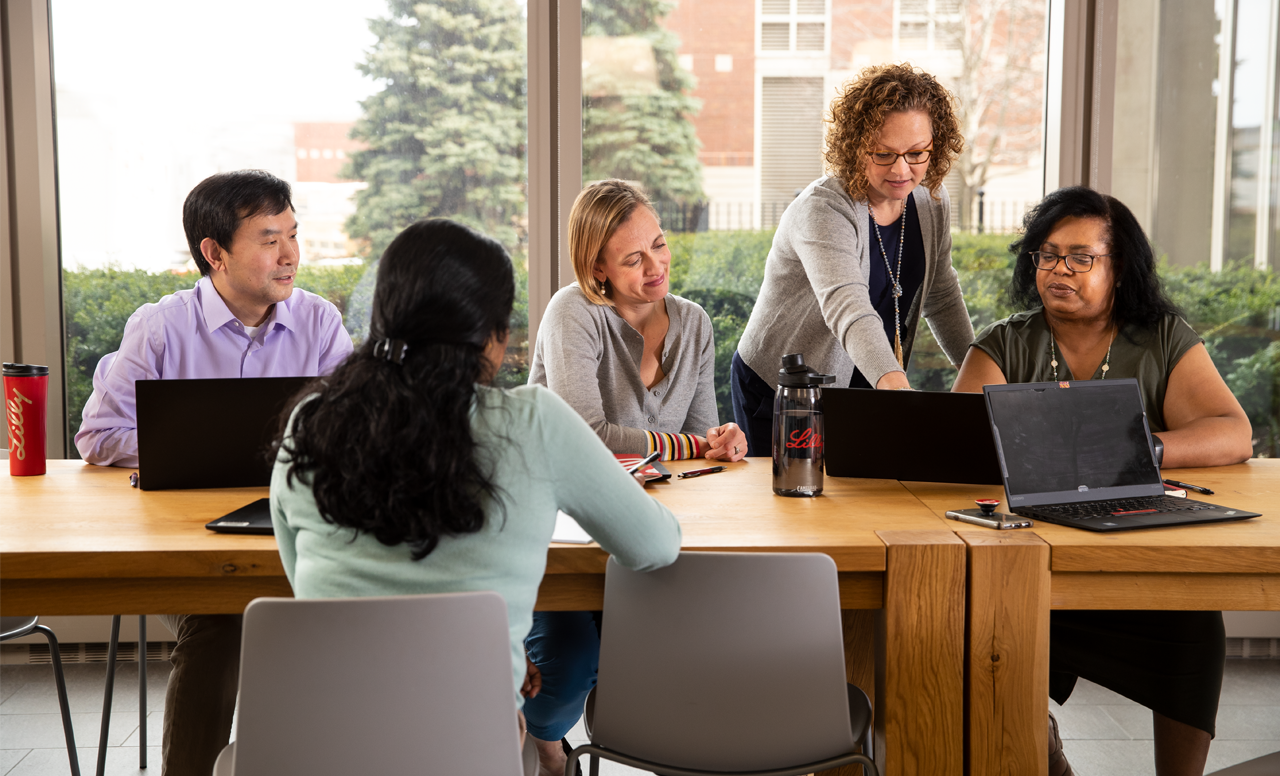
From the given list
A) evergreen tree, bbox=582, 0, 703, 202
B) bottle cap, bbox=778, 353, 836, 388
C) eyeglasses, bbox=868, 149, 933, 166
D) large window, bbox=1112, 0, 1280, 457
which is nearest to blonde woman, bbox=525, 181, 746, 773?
bottle cap, bbox=778, 353, 836, 388

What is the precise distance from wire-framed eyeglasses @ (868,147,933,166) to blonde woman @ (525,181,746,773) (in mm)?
536

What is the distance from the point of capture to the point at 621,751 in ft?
4.38

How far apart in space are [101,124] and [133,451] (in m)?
1.58

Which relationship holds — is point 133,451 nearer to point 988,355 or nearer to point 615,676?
point 615,676

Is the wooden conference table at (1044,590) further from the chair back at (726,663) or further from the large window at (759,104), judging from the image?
the large window at (759,104)

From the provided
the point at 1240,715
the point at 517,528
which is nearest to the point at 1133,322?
the point at 1240,715

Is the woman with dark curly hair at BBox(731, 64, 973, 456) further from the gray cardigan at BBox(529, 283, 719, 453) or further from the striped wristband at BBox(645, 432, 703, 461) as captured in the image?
the striped wristband at BBox(645, 432, 703, 461)

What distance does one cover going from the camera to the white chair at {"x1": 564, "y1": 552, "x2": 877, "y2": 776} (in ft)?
4.04

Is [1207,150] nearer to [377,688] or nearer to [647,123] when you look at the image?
[647,123]

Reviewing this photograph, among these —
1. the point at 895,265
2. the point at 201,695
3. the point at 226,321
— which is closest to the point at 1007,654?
the point at 895,265

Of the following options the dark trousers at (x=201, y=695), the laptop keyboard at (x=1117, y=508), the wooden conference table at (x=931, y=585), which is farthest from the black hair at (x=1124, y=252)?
the dark trousers at (x=201, y=695)

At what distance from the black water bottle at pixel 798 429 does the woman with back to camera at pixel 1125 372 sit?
54 centimetres

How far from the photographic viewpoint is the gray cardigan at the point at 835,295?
2.15 meters

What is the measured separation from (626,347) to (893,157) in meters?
0.77
